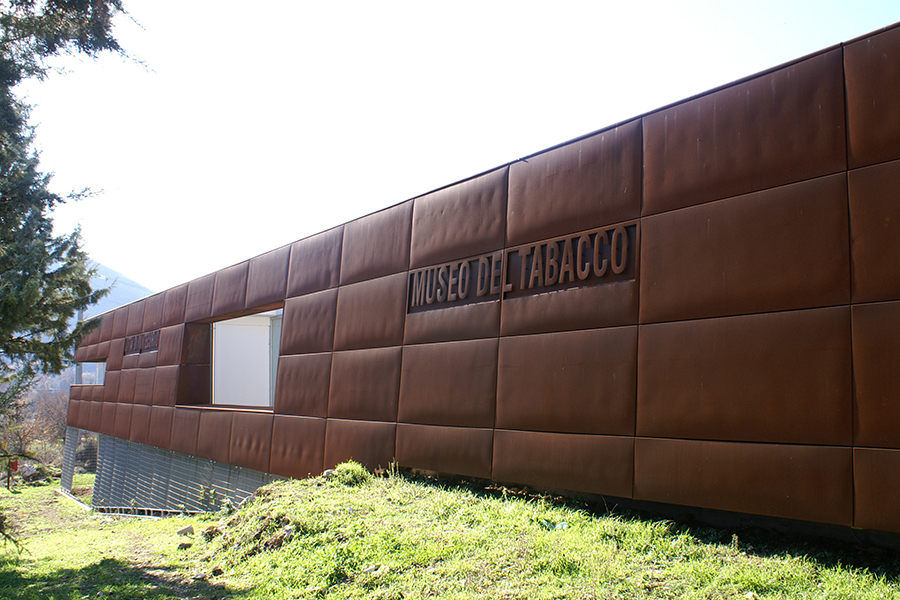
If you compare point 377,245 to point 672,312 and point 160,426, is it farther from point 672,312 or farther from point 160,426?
point 160,426

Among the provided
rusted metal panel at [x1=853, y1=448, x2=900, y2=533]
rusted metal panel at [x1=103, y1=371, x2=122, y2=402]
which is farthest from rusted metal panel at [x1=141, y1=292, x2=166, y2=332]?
rusted metal panel at [x1=853, y1=448, x2=900, y2=533]

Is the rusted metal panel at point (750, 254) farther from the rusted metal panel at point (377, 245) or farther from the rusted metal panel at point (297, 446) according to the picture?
the rusted metal panel at point (297, 446)

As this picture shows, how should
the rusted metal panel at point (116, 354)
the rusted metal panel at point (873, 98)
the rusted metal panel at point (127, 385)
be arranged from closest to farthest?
the rusted metal panel at point (873, 98) → the rusted metal panel at point (127, 385) → the rusted metal panel at point (116, 354)

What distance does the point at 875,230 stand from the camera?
459cm

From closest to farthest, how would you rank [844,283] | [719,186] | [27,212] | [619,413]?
[844,283], [719,186], [619,413], [27,212]

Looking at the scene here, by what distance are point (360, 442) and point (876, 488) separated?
280 inches

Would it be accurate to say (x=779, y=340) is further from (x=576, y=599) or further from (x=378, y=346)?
(x=378, y=346)

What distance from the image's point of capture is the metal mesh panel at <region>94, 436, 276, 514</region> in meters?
13.6

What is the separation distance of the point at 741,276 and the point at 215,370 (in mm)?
17465

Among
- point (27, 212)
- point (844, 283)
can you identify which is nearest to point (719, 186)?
point (844, 283)

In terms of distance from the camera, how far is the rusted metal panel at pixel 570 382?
6137 millimetres

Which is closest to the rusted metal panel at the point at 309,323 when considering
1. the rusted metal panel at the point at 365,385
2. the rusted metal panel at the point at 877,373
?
the rusted metal panel at the point at 365,385

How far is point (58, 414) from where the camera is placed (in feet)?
184

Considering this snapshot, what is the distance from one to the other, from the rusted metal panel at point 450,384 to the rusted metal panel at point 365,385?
281 mm
